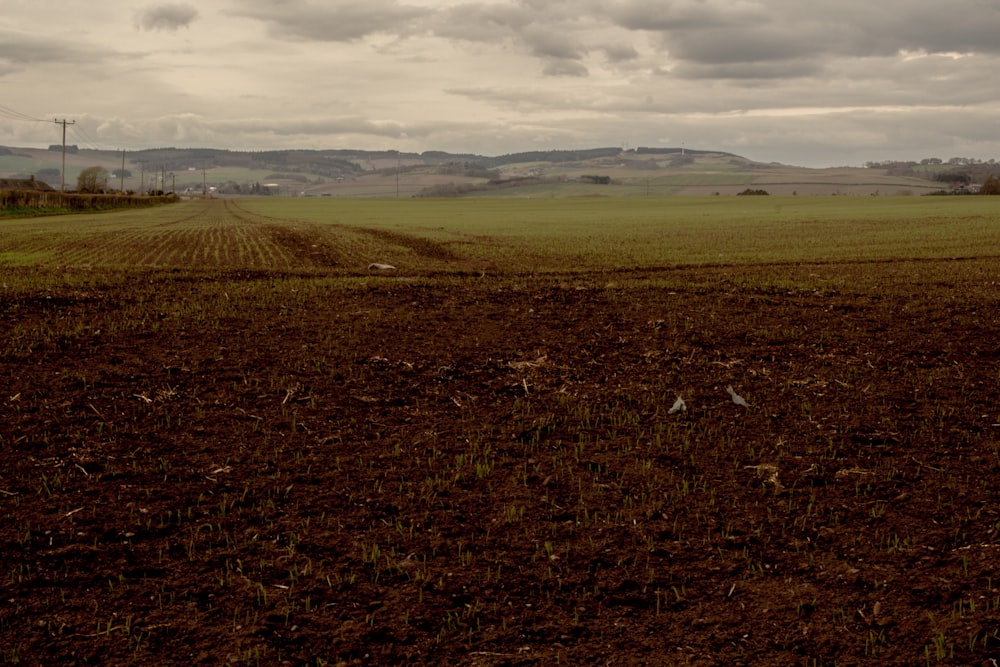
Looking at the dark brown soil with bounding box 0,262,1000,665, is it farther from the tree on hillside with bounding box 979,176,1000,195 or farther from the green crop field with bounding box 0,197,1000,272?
the tree on hillside with bounding box 979,176,1000,195

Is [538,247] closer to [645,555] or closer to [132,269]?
[132,269]

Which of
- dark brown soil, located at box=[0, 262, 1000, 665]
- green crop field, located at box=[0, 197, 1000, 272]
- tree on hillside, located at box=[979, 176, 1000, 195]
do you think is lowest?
dark brown soil, located at box=[0, 262, 1000, 665]

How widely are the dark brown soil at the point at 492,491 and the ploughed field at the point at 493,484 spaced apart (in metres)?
0.03

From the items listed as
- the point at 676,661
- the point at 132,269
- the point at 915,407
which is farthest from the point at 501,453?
the point at 132,269

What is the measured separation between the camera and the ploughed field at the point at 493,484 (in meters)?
5.93

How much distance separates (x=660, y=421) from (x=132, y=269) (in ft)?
64.8

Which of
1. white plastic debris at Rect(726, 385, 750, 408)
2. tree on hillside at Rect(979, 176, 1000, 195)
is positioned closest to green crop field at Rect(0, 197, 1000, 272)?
white plastic debris at Rect(726, 385, 750, 408)

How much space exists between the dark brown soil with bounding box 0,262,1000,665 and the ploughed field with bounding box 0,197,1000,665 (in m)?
0.03

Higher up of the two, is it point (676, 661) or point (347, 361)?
point (347, 361)

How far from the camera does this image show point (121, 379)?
468 inches

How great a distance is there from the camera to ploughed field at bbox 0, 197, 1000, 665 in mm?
5930

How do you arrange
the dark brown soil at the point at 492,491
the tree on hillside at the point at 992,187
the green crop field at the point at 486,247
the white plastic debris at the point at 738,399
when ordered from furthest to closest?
the tree on hillside at the point at 992,187 → the green crop field at the point at 486,247 → the white plastic debris at the point at 738,399 → the dark brown soil at the point at 492,491

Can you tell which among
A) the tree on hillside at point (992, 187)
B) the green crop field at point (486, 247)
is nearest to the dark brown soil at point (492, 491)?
the green crop field at point (486, 247)

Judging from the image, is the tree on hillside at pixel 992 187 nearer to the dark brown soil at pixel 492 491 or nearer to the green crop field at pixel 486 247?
the green crop field at pixel 486 247
